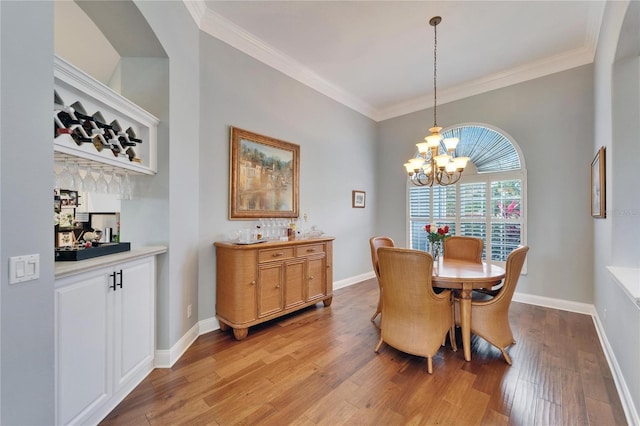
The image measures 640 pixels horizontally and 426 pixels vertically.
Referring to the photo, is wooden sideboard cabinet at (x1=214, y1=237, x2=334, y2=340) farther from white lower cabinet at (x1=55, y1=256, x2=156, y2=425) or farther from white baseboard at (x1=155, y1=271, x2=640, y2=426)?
white lower cabinet at (x1=55, y1=256, x2=156, y2=425)

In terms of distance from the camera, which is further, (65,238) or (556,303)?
(556,303)

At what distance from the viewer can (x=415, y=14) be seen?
273cm

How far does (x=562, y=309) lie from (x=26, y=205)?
5.26 m

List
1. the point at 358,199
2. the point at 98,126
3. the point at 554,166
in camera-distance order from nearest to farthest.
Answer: the point at 98,126
the point at 554,166
the point at 358,199

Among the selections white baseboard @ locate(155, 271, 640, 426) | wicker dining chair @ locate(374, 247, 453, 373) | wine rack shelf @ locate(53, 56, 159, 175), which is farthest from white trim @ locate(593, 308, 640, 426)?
wine rack shelf @ locate(53, 56, 159, 175)

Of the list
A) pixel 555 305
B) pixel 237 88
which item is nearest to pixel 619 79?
pixel 555 305

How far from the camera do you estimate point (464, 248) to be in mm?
3342

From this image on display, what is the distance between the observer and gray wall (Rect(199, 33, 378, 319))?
9.21 feet

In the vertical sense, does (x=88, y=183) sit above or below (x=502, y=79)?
below

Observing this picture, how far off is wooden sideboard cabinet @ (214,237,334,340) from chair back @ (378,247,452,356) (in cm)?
122

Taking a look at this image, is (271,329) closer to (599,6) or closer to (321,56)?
(321,56)

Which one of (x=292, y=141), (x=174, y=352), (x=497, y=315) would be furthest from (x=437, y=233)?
(x=174, y=352)

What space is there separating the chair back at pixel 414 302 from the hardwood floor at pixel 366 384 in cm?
22

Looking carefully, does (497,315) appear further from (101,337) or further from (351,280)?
(101,337)
